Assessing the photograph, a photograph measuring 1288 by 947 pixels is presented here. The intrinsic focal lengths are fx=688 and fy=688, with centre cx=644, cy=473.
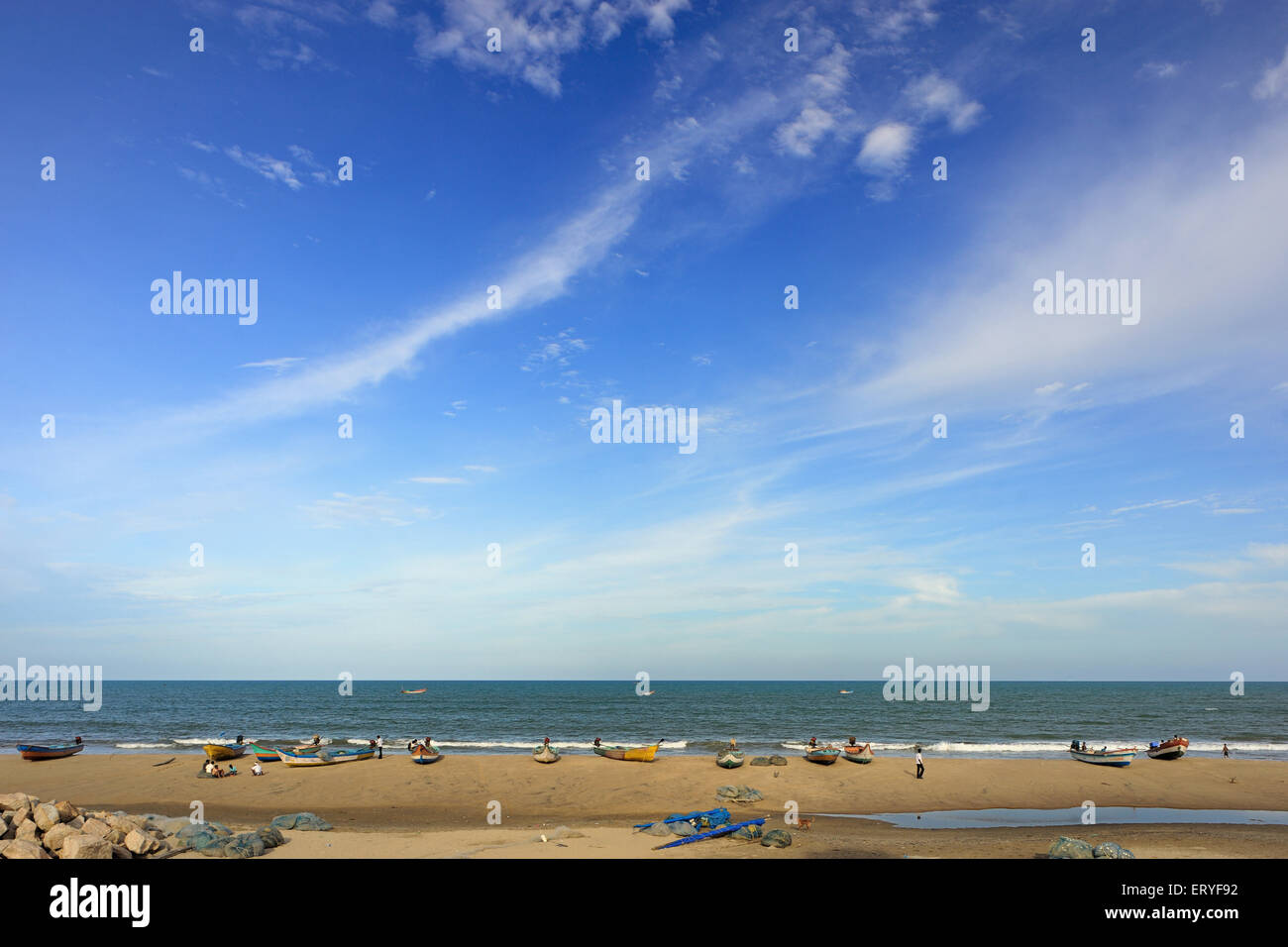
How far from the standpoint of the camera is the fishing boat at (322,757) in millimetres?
35156

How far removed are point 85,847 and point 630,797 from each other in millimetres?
20169

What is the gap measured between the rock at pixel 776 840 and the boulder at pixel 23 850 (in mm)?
17020

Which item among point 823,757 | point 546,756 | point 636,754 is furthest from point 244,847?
point 823,757

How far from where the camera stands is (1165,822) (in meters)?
25.6

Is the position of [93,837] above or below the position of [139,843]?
above

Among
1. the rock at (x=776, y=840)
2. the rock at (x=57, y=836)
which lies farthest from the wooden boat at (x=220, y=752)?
the rock at (x=776, y=840)

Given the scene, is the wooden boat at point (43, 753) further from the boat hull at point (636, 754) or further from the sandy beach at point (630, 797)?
the boat hull at point (636, 754)

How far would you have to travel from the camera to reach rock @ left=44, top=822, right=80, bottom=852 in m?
14.7

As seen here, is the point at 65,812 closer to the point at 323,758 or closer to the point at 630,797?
the point at 630,797

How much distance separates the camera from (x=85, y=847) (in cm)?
1422

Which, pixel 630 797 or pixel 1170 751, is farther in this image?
pixel 1170 751

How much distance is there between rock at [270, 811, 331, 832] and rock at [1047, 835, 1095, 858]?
21532 mm

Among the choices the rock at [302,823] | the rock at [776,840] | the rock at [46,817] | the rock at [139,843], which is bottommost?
the rock at [302,823]
